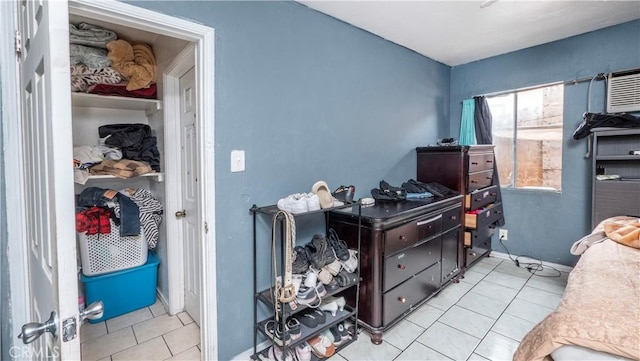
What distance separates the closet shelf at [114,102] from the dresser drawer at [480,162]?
2875 millimetres

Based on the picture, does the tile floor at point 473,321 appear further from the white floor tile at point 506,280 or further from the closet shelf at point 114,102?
the closet shelf at point 114,102

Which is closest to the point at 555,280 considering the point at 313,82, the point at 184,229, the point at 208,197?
the point at 313,82

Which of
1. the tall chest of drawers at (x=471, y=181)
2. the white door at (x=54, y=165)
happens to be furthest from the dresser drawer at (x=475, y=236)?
the white door at (x=54, y=165)

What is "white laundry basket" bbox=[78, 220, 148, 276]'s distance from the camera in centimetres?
220

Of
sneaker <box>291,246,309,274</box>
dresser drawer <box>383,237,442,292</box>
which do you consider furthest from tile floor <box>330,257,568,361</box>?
sneaker <box>291,246,309,274</box>

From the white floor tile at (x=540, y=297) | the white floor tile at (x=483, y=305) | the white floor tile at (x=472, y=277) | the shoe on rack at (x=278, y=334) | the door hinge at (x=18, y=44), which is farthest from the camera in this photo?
the white floor tile at (x=472, y=277)

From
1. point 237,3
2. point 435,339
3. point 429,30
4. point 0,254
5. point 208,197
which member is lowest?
point 435,339

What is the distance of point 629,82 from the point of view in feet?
8.57

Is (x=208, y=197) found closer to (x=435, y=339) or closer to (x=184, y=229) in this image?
(x=184, y=229)

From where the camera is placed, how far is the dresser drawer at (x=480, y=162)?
118 inches

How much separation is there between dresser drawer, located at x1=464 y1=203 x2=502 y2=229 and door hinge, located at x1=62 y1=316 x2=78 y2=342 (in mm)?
3064

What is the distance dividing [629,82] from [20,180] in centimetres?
414

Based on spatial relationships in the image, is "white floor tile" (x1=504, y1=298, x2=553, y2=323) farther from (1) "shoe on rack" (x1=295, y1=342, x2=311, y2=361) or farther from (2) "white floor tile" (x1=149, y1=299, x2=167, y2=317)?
(2) "white floor tile" (x1=149, y1=299, x2=167, y2=317)

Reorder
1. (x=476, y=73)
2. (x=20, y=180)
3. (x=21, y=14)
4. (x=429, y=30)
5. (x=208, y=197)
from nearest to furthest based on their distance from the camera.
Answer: (x=21, y=14)
(x=20, y=180)
(x=208, y=197)
(x=429, y=30)
(x=476, y=73)
